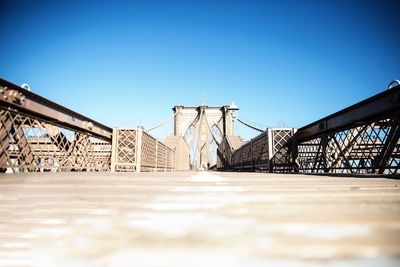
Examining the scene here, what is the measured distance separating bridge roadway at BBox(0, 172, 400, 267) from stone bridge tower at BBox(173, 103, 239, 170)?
4622cm

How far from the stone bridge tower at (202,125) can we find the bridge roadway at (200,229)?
46.2 meters

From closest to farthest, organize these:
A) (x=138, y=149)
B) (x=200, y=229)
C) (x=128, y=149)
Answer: (x=200, y=229)
(x=128, y=149)
(x=138, y=149)

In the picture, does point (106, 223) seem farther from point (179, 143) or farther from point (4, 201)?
point (179, 143)

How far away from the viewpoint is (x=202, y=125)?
49.8 meters

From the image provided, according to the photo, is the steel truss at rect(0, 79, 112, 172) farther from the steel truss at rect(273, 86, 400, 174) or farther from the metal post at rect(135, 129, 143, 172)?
the steel truss at rect(273, 86, 400, 174)

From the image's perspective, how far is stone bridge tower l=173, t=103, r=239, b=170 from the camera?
1891 inches

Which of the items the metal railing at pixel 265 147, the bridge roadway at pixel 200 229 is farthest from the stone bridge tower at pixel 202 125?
the bridge roadway at pixel 200 229

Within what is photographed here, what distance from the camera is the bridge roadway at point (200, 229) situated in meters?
0.65

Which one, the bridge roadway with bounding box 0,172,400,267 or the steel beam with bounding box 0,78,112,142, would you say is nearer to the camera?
the bridge roadway with bounding box 0,172,400,267

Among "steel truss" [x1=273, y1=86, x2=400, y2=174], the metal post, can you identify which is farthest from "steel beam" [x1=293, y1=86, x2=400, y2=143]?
the metal post

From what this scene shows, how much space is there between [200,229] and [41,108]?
9.68 m

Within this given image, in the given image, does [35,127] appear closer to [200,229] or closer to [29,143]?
[29,143]

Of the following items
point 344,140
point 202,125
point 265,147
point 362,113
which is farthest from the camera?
point 202,125

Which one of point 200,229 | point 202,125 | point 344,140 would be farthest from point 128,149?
point 202,125
